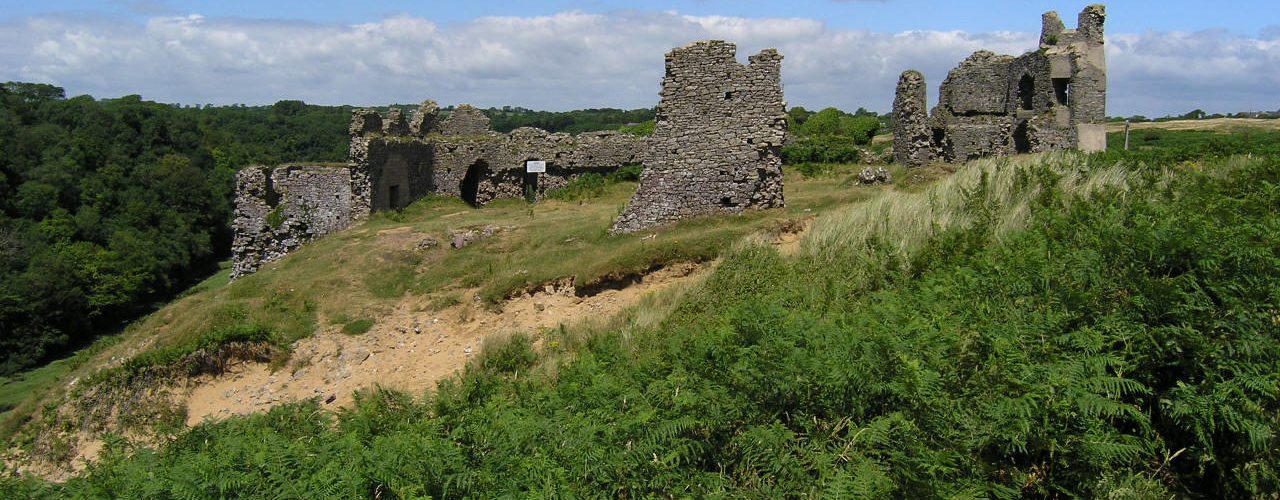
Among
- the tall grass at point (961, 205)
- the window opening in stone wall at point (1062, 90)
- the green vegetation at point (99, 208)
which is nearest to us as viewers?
the tall grass at point (961, 205)

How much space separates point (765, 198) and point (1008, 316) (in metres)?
10.2

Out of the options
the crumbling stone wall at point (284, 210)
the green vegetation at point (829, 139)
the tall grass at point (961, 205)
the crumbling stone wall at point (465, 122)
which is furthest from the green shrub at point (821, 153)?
the tall grass at point (961, 205)

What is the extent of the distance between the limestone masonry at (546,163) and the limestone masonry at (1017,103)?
25.2ft

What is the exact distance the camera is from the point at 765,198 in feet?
53.4

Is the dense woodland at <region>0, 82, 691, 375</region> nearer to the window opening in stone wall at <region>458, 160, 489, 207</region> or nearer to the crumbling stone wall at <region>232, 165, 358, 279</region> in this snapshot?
the window opening in stone wall at <region>458, 160, 489, 207</region>

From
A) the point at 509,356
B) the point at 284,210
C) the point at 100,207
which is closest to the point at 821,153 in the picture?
the point at 284,210

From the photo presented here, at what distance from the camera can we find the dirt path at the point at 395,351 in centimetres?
1238

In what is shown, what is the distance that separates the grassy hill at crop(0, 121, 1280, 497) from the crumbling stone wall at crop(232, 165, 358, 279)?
14173mm

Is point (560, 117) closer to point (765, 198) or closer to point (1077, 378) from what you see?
point (765, 198)

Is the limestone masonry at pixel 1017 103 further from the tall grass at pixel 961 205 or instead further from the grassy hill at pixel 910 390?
the grassy hill at pixel 910 390

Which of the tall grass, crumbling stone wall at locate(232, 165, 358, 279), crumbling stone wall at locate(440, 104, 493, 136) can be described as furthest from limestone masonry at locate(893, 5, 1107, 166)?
crumbling stone wall at locate(232, 165, 358, 279)

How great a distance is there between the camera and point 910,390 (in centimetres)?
518

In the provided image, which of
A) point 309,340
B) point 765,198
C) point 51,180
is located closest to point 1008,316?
point 765,198

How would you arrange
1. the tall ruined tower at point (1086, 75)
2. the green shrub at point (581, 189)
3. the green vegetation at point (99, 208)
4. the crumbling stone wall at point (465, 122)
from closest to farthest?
the tall ruined tower at point (1086, 75), the green shrub at point (581, 189), the crumbling stone wall at point (465, 122), the green vegetation at point (99, 208)
